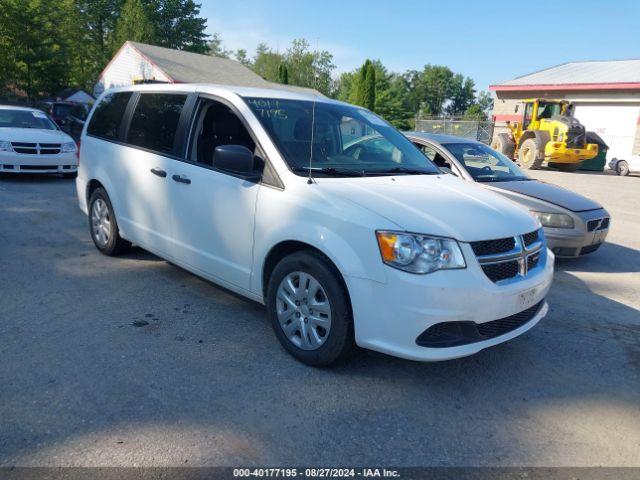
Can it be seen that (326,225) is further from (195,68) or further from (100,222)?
(195,68)

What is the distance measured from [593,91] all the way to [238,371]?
1215 inches

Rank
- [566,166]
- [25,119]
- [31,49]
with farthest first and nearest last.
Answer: [31,49] → [566,166] → [25,119]

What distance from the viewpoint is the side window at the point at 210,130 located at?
4.29 m

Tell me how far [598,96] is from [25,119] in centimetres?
2802

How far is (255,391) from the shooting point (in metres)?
3.17

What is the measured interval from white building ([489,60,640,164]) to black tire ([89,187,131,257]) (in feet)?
76.9

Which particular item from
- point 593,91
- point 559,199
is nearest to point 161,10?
point 593,91

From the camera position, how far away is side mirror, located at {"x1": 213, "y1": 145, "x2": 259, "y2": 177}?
3594 millimetres

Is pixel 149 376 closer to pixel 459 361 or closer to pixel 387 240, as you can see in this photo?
pixel 387 240

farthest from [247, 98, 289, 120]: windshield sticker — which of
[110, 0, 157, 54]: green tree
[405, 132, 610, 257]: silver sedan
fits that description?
[110, 0, 157, 54]: green tree

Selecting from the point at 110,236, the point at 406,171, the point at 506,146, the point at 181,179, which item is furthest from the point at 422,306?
the point at 506,146

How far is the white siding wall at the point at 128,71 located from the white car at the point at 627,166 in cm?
2441

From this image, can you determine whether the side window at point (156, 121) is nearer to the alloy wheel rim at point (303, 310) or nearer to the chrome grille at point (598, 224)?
the alloy wheel rim at point (303, 310)

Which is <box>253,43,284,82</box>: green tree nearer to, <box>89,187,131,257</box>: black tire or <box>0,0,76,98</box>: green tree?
<box>0,0,76,98</box>: green tree
